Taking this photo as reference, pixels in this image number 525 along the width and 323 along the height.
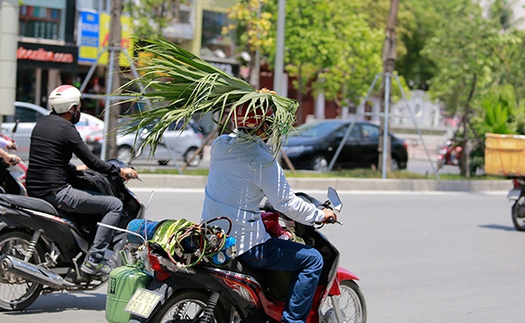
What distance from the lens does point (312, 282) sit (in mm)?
4645

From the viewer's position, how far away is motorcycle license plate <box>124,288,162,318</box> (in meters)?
4.12

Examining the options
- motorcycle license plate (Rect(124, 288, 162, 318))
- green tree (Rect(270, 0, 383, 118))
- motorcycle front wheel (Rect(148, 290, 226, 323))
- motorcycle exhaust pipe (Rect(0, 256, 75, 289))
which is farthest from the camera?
green tree (Rect(270, 0, 383, 118))

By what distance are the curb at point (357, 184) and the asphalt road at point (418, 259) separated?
49 centimetres

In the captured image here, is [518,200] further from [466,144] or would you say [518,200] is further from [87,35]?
[87,35]

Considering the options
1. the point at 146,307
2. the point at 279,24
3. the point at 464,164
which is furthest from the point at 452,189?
the point at 146,307

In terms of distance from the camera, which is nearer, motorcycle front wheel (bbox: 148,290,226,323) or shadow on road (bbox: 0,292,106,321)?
motorcycle front wheel (bbox: 148,290,226,323)

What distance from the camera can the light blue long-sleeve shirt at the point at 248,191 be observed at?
4504 mm

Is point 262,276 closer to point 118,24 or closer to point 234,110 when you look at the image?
point 234,110

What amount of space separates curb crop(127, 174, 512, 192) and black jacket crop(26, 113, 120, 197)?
8043 millimetres

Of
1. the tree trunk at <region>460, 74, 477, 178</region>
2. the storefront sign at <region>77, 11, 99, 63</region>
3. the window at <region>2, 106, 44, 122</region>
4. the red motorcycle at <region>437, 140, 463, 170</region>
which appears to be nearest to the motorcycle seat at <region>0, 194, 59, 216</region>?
the window at <region>2, 106, 44, 122</region>

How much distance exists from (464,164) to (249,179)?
55.1ft

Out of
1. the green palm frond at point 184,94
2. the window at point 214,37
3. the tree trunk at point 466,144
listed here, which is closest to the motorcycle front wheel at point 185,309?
the green palm frond at point 184,94

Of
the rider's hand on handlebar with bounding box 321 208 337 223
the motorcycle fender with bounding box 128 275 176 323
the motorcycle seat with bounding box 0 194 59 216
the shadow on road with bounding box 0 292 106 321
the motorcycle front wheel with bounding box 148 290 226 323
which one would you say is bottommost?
the shadow on road with bounding box 0 292 106 321

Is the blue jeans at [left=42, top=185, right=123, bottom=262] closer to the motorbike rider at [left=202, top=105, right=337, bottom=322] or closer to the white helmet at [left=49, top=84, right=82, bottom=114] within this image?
the white helmet at [left=49, top=84, right=82, bottom=114]
